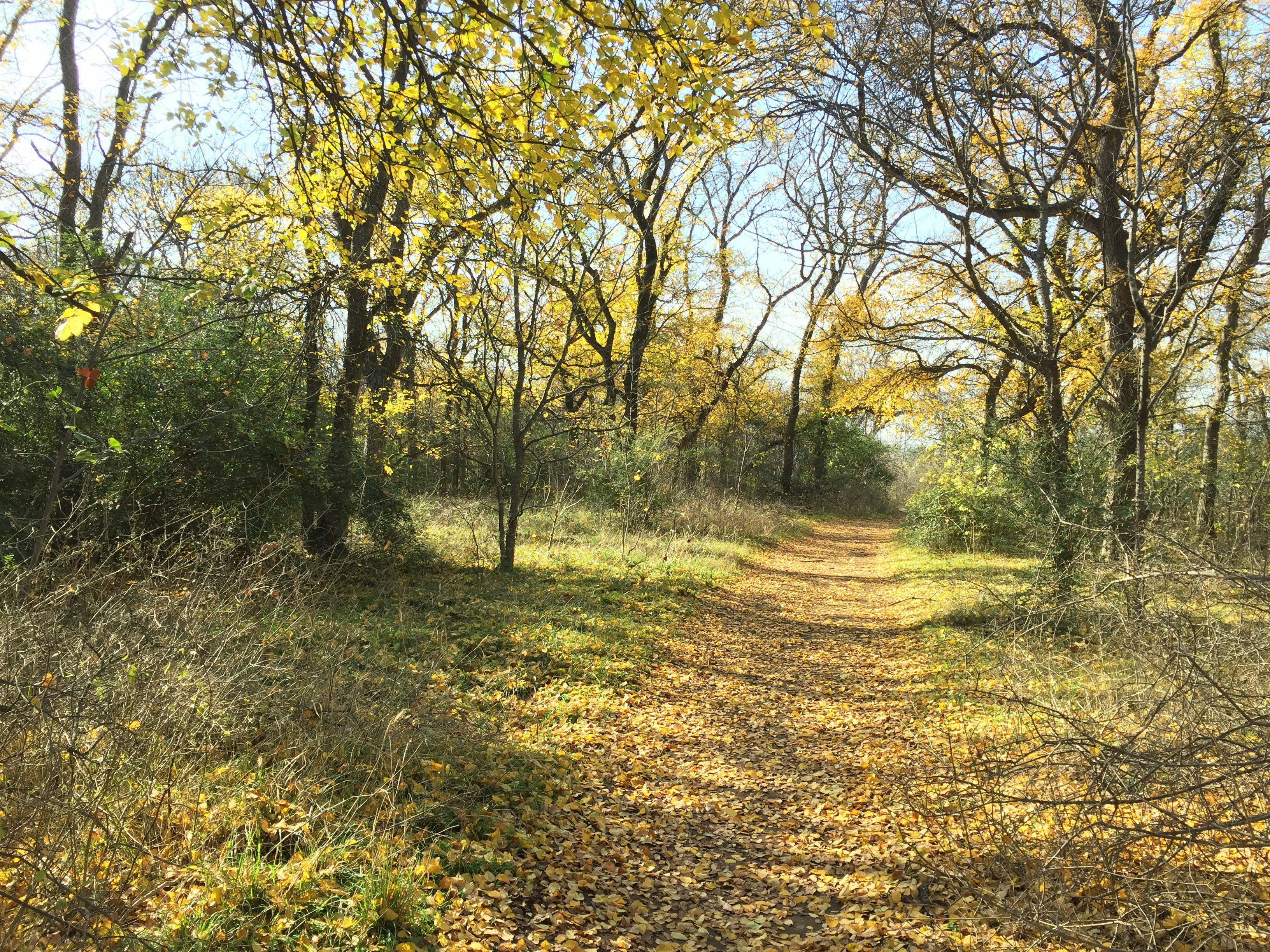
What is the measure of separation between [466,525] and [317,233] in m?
6.25

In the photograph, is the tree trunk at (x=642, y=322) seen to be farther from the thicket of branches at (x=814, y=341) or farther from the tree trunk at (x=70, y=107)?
the tree trunk at (x=70, y=107)

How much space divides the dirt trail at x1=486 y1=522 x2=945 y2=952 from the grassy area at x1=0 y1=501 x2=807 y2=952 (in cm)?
33

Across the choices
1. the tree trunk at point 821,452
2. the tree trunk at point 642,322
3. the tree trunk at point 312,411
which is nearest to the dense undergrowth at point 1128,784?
the tree trunk at point 312,411

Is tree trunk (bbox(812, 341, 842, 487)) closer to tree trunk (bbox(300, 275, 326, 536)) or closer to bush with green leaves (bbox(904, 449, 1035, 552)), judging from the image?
bush with green leaves (bbox(904, 449, 1035, 552))

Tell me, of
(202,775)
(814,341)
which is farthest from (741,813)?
(814,341)

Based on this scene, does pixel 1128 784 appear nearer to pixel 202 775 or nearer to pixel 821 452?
pixel 202 775

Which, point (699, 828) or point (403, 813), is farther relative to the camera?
point (699, 828)

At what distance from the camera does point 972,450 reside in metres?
13.7

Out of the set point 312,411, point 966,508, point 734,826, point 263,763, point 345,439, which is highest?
point 312,411

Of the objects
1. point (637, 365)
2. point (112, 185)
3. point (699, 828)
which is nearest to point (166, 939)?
point (699, 828)

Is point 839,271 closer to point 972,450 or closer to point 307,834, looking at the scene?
point 972,450

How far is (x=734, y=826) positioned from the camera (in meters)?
4.33

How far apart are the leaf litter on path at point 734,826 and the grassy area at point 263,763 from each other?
0.24 metres

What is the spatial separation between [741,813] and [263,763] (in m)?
2.83
